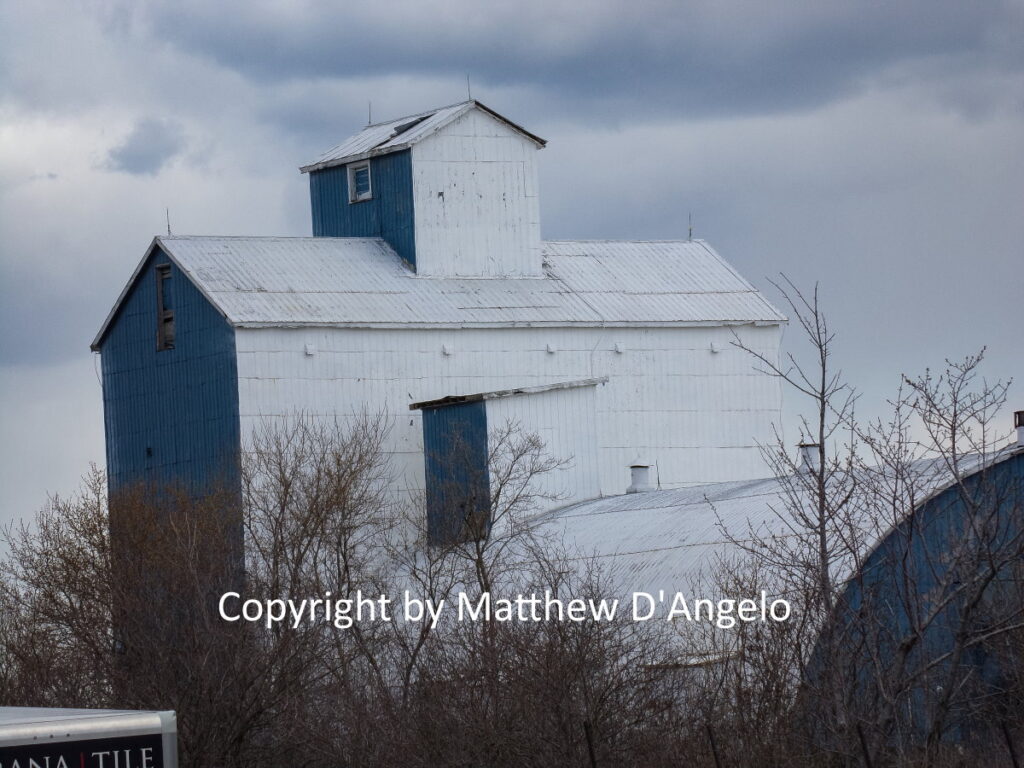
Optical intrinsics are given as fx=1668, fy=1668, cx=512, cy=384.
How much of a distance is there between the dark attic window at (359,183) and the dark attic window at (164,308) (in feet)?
18.5

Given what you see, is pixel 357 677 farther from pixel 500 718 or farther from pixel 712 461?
pixel 712 461

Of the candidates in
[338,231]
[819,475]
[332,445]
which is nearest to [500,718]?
[819,475]

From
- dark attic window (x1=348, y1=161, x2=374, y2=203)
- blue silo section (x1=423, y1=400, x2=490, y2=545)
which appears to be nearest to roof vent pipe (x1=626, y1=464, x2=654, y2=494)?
blue silo section (x1=423, y1=400, x2=490, y2=545)

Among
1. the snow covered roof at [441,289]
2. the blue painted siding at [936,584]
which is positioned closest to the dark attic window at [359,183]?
the snow covered roof at [441,289]

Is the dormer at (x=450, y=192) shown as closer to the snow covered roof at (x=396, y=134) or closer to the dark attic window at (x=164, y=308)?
the snow covered roof at (x=396, y=134)

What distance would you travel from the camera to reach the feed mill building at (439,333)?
116 feet

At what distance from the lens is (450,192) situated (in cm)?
3981

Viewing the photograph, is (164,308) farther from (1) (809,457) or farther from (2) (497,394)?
(1) (809,457)

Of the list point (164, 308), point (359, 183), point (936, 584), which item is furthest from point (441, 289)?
point (936, 584)

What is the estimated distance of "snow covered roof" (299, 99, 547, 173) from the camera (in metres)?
39.7

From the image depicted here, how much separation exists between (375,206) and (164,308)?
19.8 feet

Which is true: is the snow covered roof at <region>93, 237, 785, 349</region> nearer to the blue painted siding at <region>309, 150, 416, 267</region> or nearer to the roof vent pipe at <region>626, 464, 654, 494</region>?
the blue painted siding at <region>309, 150, 416, 267</region>

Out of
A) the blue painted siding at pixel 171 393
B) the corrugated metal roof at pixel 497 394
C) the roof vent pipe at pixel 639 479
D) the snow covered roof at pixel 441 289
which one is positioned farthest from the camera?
the snow covered roof at pixel 441 289

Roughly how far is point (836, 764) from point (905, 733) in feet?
2.64
